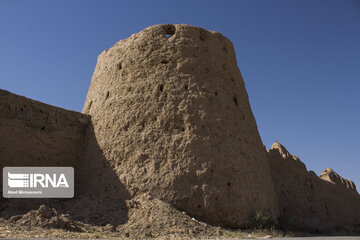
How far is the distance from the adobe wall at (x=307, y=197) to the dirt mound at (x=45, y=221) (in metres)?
7.34

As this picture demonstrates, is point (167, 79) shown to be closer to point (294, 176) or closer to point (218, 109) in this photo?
point (218, 109)

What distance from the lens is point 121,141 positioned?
33.9ft

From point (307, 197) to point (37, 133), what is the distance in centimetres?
1102

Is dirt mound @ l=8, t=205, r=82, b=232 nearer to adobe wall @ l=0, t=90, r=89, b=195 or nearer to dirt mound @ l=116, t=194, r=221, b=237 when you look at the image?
dirt mound @ l=116, t=194, r=221, b=237

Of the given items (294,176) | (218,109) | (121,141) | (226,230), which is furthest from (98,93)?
(294,176)

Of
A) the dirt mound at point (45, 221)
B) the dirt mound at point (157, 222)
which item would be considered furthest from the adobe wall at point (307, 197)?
the dirt mound at point (45, 221)

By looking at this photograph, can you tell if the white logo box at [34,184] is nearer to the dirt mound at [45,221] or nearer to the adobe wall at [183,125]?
the adobe wall at [183,125]

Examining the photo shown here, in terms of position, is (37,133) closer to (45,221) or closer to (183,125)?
(45,221)

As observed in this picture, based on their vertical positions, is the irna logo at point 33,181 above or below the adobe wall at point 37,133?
below

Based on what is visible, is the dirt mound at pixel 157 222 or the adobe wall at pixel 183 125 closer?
the dirt mound at pixel 157 222

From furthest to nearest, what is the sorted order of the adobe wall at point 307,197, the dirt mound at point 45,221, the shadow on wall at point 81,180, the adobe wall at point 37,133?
the adobe wall at point 307,197, the adobe wall at point 37,133, the shadow on wall at point 81,180, the dirt mound at point 45,221

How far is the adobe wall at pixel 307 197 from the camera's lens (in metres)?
12.8

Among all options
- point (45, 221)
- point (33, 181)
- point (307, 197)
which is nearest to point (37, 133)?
point (33, 181)

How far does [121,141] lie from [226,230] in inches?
167
